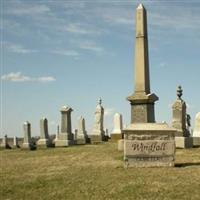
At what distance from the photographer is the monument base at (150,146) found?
12273mm

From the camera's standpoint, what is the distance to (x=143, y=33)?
1650 centimetres

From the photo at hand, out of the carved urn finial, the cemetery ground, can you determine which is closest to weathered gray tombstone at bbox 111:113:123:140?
the carved urn finial

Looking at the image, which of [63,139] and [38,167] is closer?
[38,167]

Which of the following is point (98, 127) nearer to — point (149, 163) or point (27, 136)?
point (27, 136)

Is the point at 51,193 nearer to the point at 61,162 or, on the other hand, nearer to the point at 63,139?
the point at 61,162

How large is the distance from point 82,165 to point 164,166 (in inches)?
106

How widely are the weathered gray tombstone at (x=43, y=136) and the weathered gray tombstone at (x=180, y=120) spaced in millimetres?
9221

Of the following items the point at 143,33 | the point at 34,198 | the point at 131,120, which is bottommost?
the point at 34,198

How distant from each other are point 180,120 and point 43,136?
9866 millimetres

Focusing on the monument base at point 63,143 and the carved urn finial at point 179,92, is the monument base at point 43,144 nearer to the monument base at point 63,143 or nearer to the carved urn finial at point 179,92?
the monument base at point 63,143

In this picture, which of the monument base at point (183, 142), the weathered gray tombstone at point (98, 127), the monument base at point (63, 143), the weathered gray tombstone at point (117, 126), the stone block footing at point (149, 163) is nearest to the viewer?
the stone block footing at point (149, 163)

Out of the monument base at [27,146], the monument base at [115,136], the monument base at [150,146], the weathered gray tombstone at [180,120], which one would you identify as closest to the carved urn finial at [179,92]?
the weathered gray tombstone at [180,120]

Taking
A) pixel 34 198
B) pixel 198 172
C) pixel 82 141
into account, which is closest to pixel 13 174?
pixel 34 198

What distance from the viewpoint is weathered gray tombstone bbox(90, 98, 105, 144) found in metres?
28.1
